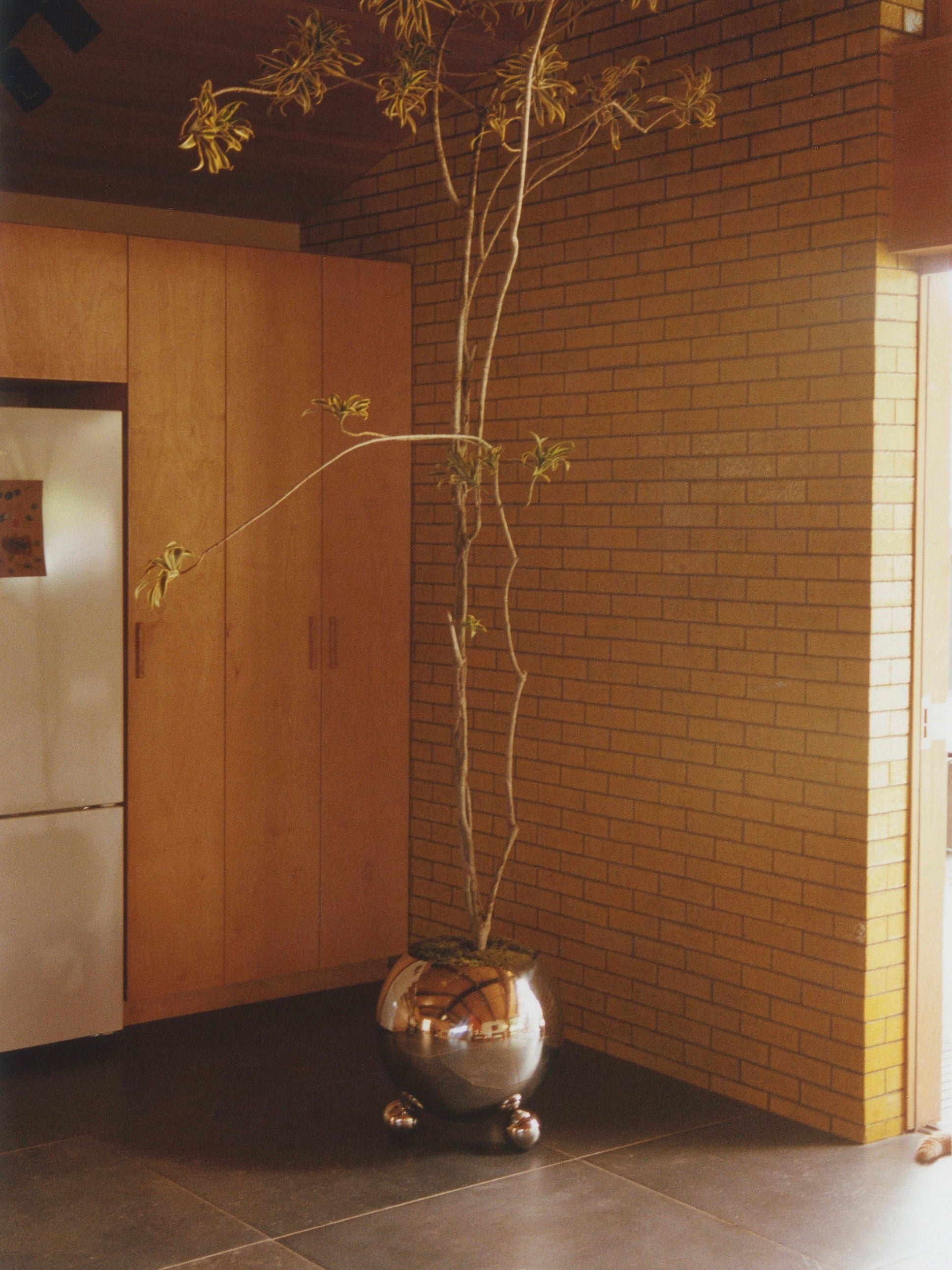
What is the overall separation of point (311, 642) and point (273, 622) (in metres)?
0.16

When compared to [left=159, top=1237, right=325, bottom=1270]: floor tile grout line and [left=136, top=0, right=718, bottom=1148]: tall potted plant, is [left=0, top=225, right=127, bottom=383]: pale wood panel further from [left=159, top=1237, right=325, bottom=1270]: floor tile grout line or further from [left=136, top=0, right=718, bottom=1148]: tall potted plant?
[left=159, top=1237, right=325, bottom=1270]: floor tile grout line

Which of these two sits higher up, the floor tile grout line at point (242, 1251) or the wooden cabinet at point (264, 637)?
the wooden cabinet at point (264, 637)

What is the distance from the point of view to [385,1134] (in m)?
3.81

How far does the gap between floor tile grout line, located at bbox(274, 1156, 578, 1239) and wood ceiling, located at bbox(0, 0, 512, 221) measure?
3.29 metres

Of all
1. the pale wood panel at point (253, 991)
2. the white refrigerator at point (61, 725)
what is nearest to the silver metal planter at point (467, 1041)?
the white refrigerator at point (61, 725)

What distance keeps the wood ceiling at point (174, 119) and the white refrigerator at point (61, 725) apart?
107cm

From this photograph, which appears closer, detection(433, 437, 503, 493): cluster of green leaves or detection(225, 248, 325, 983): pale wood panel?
detection(433, 437, 503, 493): cluster of green leaves

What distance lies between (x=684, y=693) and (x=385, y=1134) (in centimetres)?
146

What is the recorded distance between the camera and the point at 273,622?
190 inches

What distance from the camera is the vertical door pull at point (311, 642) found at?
489cm

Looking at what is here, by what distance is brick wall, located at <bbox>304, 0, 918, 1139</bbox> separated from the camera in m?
3.73

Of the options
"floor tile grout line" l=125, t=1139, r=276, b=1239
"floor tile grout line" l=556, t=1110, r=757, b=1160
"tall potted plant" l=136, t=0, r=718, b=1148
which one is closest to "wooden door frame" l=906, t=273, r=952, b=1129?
"floor tile grout line" l=556, t=1110, r=757, b=1160

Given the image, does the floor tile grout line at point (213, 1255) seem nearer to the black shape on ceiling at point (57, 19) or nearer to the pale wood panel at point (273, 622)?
the pale wood panel at point (273, 622)

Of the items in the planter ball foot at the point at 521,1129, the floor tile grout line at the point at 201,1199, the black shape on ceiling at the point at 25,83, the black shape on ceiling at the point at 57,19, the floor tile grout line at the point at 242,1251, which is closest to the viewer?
the floor tile grout line at the point at 242,1251
